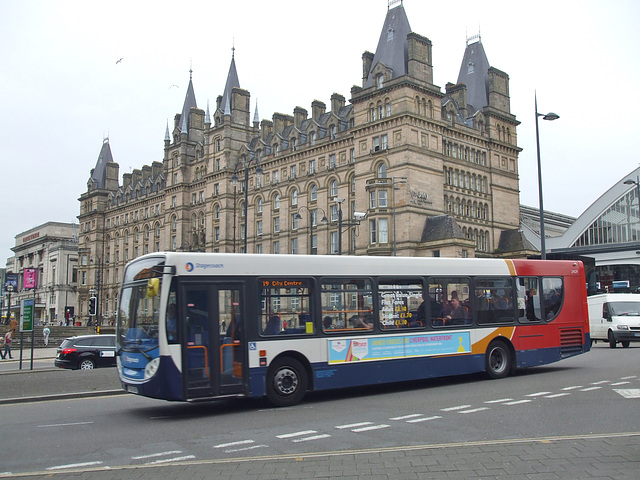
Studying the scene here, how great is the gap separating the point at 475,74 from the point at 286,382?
56.1 meters

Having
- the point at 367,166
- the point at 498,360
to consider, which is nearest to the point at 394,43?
the point at 367,166

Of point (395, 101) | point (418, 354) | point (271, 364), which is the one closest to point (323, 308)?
point (271, 364)

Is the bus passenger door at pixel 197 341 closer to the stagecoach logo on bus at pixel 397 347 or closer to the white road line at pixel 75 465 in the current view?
the stagecoach logo on bus at pixel 397 347

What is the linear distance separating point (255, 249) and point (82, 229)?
2014 inches

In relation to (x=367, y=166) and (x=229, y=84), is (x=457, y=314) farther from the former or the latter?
(x=229, y=84)

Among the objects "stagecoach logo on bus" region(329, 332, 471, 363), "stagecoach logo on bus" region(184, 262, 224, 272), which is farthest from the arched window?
"stagecoach logo on bus" region(184, 262, 224, 272)

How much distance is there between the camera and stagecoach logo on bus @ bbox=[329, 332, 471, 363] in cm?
1305

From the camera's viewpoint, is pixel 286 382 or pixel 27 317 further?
pixel 27 317

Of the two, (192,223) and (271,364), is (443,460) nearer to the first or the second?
(271,364)

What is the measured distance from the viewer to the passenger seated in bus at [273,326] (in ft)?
40.2

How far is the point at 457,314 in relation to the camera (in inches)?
584

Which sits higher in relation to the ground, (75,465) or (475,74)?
(475,74)

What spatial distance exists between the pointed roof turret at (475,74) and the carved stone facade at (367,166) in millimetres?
130

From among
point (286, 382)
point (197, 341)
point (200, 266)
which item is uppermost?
point (200, 266)
